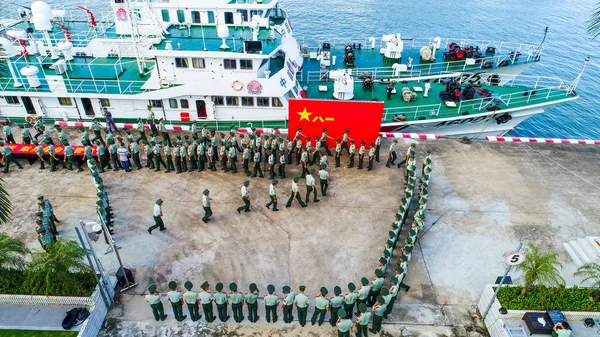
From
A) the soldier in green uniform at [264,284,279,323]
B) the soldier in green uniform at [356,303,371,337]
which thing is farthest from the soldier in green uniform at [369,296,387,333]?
the soldier in green uniform at [264,284,279,323]

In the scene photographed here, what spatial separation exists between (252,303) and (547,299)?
7.71 metres

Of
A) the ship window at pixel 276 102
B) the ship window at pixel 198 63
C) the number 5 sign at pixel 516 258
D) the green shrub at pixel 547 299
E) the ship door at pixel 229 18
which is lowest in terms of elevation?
the green shrub at pixel 547 299

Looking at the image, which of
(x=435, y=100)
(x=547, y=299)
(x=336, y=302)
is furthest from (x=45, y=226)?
(x=435, y=100)

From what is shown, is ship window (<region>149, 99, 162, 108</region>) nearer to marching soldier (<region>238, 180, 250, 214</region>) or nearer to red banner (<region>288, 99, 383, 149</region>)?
red banner (<region>288, 99, 383, 149</region>)

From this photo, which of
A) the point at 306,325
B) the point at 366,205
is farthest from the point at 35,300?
the point at 366,205

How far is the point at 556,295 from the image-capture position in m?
10.6

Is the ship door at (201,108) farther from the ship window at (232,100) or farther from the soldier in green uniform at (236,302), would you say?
the soldier in green uniform at (236,302)

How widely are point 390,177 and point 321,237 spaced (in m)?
4.56

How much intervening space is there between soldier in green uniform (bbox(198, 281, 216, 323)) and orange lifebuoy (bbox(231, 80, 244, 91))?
10.3 m

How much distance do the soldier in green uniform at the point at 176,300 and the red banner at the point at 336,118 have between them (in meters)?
9.02

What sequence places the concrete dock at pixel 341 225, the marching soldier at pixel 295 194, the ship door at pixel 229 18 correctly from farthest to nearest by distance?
1. the ship door at pixel 229 18
2. the marching soldier at pixel 295 194
3. the concrete dock at pixel 341 225

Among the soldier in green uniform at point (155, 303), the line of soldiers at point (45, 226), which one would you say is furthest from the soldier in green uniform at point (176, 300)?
the line of soldiers at point (45, 226)

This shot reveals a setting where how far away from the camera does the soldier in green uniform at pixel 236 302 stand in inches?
386

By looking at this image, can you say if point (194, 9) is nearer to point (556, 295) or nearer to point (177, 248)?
point (177, 248)
